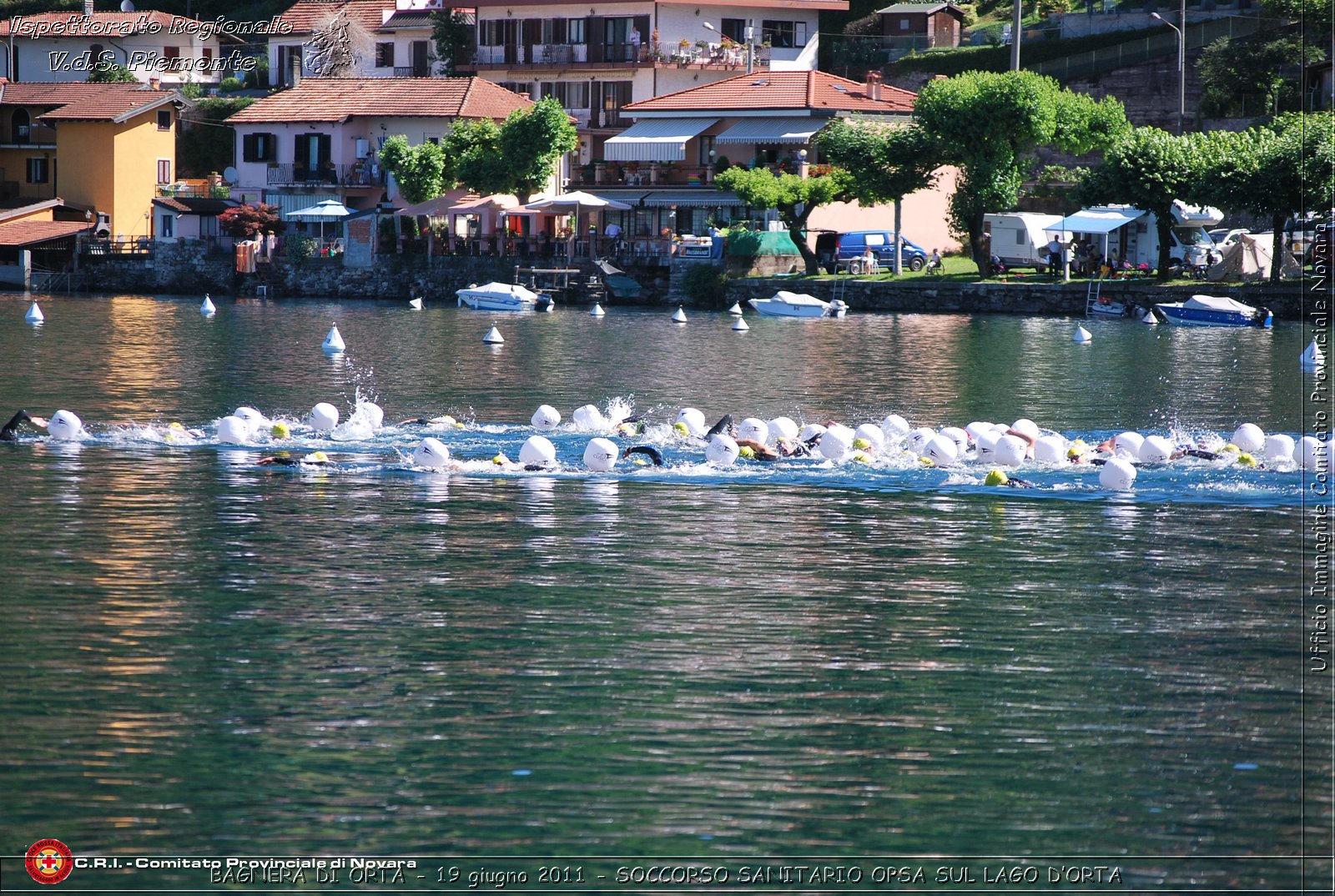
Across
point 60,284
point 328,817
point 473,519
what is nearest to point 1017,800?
point 328,817

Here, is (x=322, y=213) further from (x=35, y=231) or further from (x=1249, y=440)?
(x=1249, y=440)

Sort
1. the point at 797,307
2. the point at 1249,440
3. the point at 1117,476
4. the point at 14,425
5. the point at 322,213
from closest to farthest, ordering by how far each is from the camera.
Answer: the point at 1117,476
the point at 1249,440
the point at 14,425
the point at 797,307
the point at 322,213

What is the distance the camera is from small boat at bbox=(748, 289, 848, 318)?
219 feet

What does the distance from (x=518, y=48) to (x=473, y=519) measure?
7709 centimetres

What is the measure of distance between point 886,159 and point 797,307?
27.0 ft

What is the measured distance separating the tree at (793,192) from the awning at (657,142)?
5920 mm

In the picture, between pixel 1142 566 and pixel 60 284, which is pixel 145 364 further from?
pixel 60 284

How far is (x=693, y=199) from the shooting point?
79.9 meters

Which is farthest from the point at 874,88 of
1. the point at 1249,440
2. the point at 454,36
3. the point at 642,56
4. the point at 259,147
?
the point at 1249,440

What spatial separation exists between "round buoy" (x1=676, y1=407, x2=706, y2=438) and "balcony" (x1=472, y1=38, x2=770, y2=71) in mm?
64969

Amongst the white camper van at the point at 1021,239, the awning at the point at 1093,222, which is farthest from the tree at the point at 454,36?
the awning at the point at 1093,222

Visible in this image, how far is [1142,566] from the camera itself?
732 inches

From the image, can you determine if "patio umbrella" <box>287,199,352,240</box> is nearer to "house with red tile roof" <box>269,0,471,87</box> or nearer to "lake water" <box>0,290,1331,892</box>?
"house with red tile roof" <box>269,0,471,87</box>

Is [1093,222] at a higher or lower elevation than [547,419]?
higher
